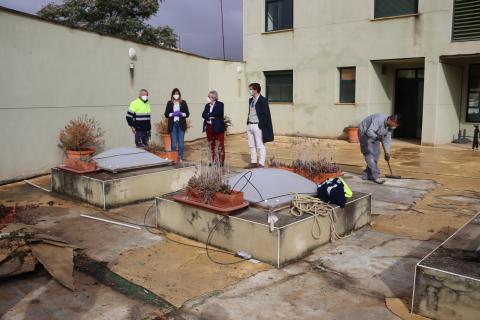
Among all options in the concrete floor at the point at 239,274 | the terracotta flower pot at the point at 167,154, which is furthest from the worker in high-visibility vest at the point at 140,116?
the concrete floor at the point at 239,274

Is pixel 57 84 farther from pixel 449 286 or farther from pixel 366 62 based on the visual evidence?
pixel 366 62

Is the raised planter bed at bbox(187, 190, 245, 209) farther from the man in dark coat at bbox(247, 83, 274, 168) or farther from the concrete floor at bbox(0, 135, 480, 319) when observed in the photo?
the man in dark coat at bbox(247, 83, 274, 168)

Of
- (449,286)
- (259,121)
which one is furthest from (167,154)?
(449,286)

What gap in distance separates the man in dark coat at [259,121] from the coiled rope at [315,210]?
3.21 m

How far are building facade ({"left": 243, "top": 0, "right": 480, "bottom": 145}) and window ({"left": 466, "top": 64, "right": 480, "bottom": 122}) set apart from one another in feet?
0.10

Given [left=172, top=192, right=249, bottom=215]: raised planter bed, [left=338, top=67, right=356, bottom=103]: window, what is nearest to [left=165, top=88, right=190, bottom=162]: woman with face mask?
[left=172, top=192, right=249, bottom=215]: raised planter bed

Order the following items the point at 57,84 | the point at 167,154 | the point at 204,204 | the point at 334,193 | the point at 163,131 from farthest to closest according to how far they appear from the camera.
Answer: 1. the point at 163,131
2. the point at 57,84
3. the point at 167,154
4. the point at 334,193
5. the point at 204,204

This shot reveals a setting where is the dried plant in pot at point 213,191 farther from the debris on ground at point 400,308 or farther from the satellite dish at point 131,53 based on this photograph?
the satellite dish at point 131,53

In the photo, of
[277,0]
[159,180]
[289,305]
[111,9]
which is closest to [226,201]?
[289,305]

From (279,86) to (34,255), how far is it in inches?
567

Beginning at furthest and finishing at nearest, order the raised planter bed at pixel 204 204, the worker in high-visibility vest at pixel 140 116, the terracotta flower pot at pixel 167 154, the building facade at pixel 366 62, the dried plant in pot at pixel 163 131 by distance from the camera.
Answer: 1. the building facade at pixel 366 62
2. the dried plant in pot at pixel 163 131
3. the worker in high-visibility vest at pixel 140 116
4. the terracotta flower pot at pixel 167 154
5. the raised planter bed at pixel 204 204

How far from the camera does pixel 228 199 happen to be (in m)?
5.02

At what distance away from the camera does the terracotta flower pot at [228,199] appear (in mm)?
5025

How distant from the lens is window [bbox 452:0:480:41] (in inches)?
495
